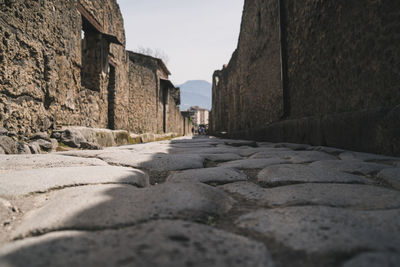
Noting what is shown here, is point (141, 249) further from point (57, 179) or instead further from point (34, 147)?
point (34, 147)

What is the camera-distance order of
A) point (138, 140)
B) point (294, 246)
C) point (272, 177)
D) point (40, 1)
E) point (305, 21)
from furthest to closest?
point (138, 140)
point (305, 21)
point (40, 1)
point (272, 177)
point (294, 246)

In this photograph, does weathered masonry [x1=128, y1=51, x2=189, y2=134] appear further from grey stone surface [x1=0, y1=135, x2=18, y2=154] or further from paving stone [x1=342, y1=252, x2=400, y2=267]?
paving stone [x1=342, y1=252, x2=400, y2=267]

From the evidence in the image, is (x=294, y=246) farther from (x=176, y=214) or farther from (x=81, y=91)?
(x=81, y=91)

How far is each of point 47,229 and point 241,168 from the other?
1.07 metres

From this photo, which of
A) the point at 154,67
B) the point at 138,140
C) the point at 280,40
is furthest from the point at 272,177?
the point at 154,67

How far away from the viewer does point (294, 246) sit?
50 cm

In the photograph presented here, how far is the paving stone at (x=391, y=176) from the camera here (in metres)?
1.01

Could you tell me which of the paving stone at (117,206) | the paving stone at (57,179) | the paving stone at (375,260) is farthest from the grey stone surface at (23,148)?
the paving stone at (375,260)

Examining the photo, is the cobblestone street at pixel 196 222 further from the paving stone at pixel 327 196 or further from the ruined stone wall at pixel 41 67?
the ruined stone wall at pixel 41 67

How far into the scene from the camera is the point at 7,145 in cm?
211

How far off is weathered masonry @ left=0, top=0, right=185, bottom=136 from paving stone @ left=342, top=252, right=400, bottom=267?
2.79 meters

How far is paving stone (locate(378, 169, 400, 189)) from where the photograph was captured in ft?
3.31

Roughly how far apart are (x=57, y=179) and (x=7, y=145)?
1.48 m

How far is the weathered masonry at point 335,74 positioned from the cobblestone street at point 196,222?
3.10 feet
